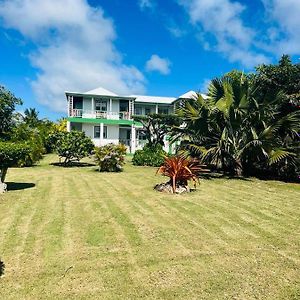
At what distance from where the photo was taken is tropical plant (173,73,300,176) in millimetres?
13625

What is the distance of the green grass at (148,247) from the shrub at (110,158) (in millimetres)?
7318

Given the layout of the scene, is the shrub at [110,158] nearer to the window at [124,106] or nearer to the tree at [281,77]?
the tree at [281,77]

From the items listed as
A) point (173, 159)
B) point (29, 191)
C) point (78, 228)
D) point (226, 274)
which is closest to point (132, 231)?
point (78, 228)

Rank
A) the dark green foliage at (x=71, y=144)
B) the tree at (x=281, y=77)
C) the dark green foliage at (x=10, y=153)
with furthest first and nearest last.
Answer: the dark green foliage at (x=71, y=144) < the tree at (x=281, y=77) < the dark green foliage at (x=10, y=153)

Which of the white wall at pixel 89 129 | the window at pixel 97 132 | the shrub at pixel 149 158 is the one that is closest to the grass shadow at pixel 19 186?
the shrub at pixel 149 158

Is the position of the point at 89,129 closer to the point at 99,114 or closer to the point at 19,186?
the point at 99,114

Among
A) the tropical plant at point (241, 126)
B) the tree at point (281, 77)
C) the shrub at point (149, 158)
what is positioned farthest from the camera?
the shrub at point (149, 158)

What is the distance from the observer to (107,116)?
110ft

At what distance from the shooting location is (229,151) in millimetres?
14367

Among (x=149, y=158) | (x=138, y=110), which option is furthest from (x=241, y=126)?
(x=138, y=110)

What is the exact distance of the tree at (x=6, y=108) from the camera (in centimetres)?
2359

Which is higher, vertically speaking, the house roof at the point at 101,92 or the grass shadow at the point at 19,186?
the house roof at the point at 101,92

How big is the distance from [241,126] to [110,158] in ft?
22.3

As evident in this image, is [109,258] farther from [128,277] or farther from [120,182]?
[120,182]
